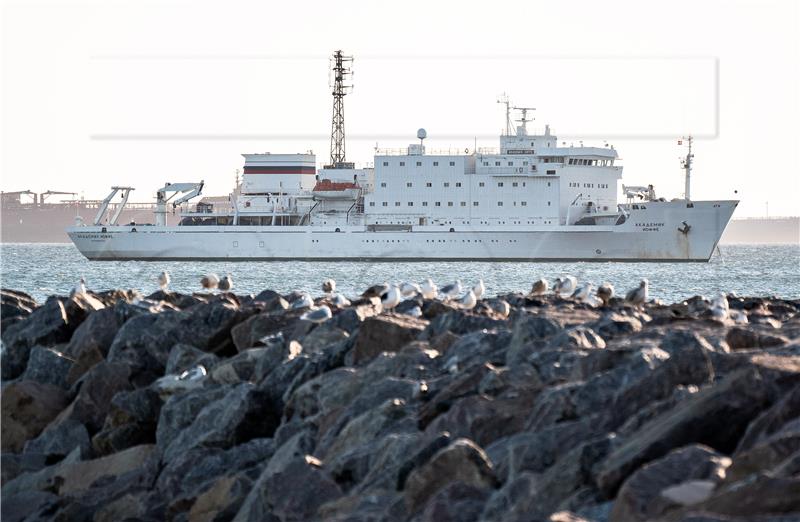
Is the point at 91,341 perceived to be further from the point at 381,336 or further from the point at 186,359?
the point at 381,336

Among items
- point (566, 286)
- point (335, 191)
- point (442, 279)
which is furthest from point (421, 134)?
point (566, 286)

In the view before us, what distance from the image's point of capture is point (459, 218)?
5031 cm

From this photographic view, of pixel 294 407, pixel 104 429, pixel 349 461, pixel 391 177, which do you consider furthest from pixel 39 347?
pixel 391 177

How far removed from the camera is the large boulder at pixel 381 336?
29.1 feet

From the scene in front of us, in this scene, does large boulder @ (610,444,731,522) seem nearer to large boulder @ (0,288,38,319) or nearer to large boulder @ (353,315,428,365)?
large boulder @ (353,315,428,365)

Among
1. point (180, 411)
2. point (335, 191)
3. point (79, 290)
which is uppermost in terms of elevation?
point (335, 191)

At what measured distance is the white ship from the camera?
49.4 m

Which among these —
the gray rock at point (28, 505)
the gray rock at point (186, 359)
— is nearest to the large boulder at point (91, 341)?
the gray rock at point (186, 359)

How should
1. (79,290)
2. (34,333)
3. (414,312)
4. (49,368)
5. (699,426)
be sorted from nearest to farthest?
(699,426) → (49,368) → (414,312) → (34,333) → (79,290)

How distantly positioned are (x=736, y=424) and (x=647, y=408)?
0.39 meters

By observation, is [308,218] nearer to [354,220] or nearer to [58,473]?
[354,220]

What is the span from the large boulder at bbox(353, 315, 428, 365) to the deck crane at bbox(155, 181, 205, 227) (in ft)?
148

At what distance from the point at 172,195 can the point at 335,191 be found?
6.88m

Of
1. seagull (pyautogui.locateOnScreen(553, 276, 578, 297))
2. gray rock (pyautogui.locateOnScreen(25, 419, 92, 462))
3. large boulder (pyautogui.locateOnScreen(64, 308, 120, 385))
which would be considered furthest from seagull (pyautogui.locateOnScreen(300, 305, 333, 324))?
seagull (pyautogui.locateOnScreen(553, 276, 578, 297))
